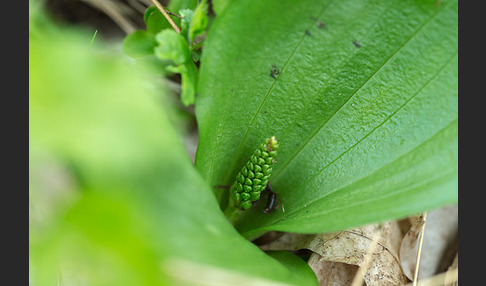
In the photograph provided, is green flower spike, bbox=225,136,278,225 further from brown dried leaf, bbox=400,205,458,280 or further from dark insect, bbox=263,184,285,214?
brown dried leaf, bbox=400,205,458,280

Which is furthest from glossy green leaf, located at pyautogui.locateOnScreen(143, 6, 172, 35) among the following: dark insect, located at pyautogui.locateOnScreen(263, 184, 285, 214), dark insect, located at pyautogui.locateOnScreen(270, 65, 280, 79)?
dark insect, located at pyautogui.locateOnScreen(263, 184, 285, 214)

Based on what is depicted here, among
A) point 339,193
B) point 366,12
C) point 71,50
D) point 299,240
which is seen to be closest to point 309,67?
point 366,12

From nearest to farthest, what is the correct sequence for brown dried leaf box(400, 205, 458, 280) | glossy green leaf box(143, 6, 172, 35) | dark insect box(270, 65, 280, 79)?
dark insect box(270, 65, 280, 79) → glossy green leaf box(143, 6, 172, 35) → brown dried leaf box(400, 205, 458, 280)

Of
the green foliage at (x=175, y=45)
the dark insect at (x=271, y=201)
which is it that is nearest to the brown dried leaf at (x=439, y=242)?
the dark insect at (x=271, y=201)

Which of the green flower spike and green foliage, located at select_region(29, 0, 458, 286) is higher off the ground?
green foliage, located at select_region(29, 0, 458, 286)

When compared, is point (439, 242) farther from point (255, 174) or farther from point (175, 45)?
point (175, 45)

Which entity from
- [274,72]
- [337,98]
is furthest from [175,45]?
[337,98]

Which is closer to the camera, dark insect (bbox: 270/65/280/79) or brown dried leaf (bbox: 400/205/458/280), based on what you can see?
dark insect (bbox: 270/65/280/79)
